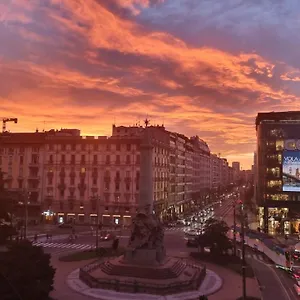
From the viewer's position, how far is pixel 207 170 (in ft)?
589

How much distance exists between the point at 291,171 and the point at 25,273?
6475 centimetres

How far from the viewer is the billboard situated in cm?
7825

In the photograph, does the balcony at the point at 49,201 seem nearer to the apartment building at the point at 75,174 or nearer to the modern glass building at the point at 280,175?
the apartment building at the point at 75,174

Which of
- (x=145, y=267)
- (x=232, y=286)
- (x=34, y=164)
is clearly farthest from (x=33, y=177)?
(x=232, y=286)

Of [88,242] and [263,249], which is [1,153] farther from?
[263,249]

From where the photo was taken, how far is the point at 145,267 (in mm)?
35188

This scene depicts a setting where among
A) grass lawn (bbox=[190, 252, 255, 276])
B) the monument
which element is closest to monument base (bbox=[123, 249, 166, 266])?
the monument

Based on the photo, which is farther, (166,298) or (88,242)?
(88,242)

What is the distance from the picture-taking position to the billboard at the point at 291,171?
78.2 meters

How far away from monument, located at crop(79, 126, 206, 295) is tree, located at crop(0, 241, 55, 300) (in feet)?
21.7

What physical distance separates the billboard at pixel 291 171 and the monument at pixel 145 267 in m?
45.3

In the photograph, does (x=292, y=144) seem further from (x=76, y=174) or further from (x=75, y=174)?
(x=75, y=174)

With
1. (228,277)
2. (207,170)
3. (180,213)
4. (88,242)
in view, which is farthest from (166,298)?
A: (207,170)

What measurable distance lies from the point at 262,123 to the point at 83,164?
126 feet
